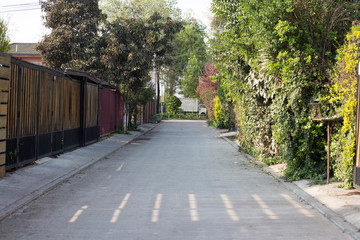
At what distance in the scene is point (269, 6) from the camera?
35.2 ft

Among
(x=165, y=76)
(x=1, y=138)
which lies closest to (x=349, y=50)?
(x=1, y=138)

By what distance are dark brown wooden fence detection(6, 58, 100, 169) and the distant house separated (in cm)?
2520

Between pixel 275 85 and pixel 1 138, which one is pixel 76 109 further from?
pixel 275 85

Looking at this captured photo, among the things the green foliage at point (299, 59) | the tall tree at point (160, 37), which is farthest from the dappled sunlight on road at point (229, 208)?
the tall tree at point (160, 37)

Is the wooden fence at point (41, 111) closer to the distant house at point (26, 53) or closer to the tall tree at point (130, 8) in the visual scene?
the distant house at point (26, 53)

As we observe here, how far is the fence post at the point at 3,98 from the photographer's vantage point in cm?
937

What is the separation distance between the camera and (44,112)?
1281 centimetres

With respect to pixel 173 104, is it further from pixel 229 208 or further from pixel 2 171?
pixel 229 208

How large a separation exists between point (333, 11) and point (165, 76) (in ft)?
211

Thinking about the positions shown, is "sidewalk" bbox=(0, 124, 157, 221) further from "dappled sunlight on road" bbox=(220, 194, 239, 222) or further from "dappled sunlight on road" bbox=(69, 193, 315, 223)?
"dappled sunlight on road" bbox=(220, 194, 239, 222)

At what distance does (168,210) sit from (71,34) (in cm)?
2109

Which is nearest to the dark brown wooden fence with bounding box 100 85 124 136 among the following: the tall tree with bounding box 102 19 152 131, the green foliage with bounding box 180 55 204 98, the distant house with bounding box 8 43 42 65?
the tall tree with bounding box 102 19 152 131

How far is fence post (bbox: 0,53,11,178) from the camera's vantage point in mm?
9366

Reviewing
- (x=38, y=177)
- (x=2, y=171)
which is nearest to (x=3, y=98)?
(x=2, y=171)
